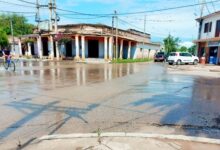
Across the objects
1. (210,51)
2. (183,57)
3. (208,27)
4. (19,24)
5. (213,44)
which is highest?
(19,24)

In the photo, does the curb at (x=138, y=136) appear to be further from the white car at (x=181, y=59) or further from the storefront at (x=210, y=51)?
the storefront at (x=210, y=51)

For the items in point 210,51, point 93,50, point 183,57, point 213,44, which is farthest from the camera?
point 93,50

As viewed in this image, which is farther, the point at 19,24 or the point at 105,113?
the point at 19,24

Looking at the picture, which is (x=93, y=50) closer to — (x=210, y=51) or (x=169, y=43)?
(x=210, y=51)

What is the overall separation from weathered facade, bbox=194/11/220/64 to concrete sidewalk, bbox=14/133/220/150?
27.5 m

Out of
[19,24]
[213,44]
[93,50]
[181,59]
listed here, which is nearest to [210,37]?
[213,44]

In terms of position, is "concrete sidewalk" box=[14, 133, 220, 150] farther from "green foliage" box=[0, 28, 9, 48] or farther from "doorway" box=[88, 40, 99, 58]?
"green foliage" box=[0, 28, 9, 48]

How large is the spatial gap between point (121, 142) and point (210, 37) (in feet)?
103

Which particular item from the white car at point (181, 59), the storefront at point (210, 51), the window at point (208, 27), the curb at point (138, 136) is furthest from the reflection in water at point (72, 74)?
the window at point (208, 27)

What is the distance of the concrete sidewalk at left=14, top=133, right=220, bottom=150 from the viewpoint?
4.09 meters

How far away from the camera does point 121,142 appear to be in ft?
Result: 14.1

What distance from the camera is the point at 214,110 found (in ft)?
22.9

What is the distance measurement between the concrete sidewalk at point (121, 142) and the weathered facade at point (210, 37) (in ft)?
90.2

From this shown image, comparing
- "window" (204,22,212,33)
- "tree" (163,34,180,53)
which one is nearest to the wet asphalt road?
"window" (204,22,212,33)
